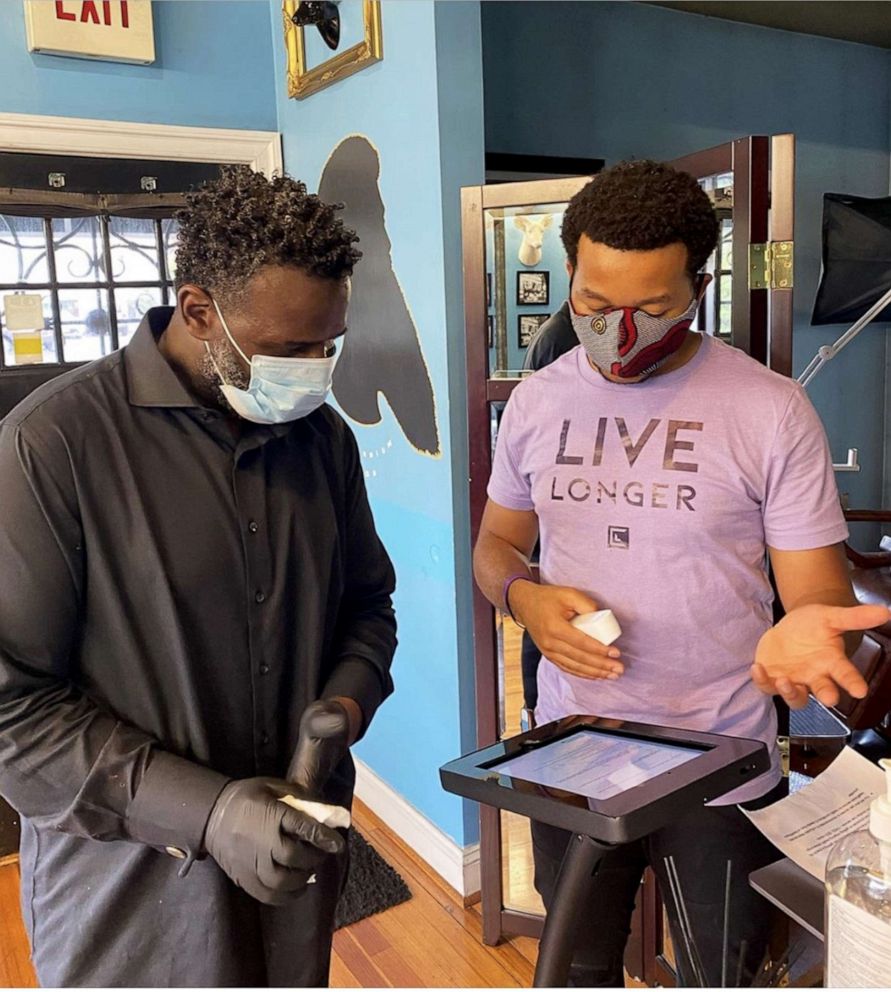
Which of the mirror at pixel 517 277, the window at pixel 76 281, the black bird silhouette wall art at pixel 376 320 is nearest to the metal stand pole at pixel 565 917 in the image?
the mirror at pixel 517 277

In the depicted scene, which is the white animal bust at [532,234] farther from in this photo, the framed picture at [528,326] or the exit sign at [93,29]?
the exit sign at [93,29]

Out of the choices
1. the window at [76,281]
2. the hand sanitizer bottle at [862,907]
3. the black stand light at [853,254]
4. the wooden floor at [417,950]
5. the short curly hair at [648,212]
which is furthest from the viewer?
the black stand light at [853,254]

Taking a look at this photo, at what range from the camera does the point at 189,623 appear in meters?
0.97

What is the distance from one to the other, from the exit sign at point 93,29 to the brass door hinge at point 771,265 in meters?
1.79

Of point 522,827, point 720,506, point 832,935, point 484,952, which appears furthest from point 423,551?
point 832,935

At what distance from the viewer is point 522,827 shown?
2.18m

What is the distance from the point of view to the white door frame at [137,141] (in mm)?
2330

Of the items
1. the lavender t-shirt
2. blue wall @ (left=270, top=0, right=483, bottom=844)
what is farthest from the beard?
blue wall @ (left=270, top=0, right=483, bottom=844)

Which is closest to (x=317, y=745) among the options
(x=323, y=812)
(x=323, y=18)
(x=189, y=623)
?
(x=323, y=812)

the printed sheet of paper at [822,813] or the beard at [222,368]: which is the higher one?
the beard at [222,368]

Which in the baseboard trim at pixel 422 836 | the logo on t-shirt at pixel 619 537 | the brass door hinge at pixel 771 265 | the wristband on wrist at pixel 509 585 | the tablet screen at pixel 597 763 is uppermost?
the brass door hinge at pixel 771 265

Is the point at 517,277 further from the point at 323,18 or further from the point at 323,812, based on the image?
the point at 323,812

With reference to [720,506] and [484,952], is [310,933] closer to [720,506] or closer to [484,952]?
[720,506]

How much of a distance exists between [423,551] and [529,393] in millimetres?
1039
